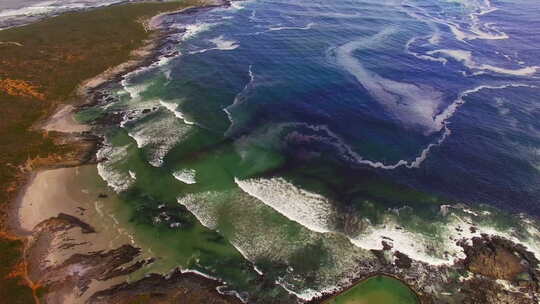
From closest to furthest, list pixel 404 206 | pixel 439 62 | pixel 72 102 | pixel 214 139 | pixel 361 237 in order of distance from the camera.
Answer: pixel 361 237, pixel 404 206, pixel 214 139, pixel 72 102, pixel 439 62

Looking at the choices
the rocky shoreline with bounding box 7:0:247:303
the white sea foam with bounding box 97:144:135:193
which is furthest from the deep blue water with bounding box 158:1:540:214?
the rocky shoreline with bounding box 7:0:247:303

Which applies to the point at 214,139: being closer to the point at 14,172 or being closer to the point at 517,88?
the point at 14,172

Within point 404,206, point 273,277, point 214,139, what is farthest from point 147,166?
point 404,206

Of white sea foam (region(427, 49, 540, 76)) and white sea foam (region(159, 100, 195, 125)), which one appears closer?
white sea foam (region(159, 100, 195, 125))

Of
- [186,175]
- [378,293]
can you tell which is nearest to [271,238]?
[378,293]

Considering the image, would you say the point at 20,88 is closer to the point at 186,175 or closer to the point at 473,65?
the point at 186,175

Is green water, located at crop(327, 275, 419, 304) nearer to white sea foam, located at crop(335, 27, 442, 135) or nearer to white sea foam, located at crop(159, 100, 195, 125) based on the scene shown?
white sea foam, located at crop(335, 27, 442, 135)

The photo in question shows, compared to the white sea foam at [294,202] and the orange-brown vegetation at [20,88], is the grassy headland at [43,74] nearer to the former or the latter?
the orange-brown vegetation at [20,88]
